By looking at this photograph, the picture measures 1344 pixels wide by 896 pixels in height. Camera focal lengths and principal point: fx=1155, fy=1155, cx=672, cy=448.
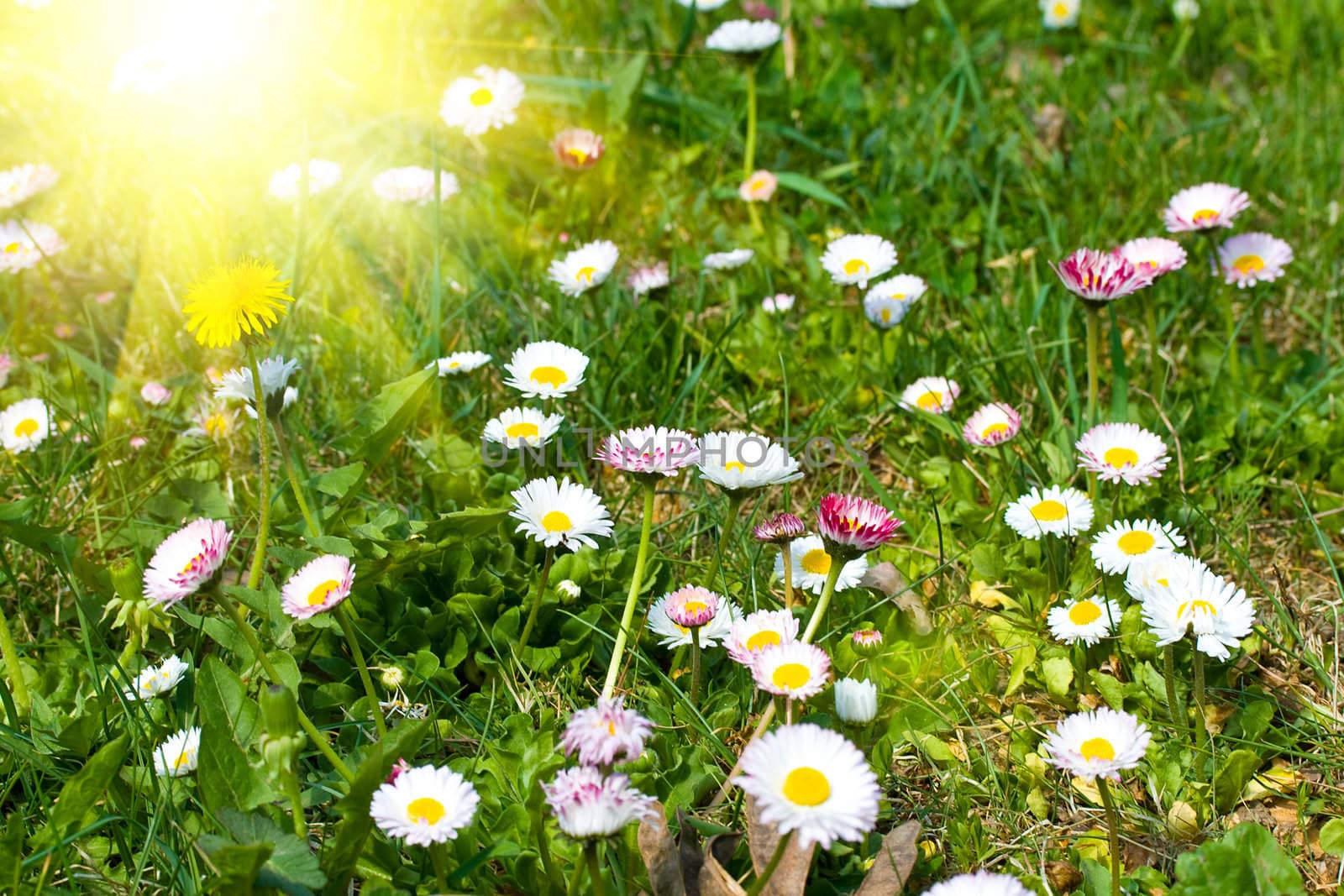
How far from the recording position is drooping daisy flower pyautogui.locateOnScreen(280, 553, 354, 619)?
4.96ft

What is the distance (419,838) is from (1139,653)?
3.72 feet

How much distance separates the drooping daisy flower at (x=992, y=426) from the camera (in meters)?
2.08

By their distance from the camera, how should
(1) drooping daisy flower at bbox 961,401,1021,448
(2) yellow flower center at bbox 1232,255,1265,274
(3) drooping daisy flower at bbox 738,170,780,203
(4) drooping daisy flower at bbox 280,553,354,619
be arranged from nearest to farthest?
(4) drooping daisy flower at bbox 280,553,354,619 → (1) drooping daisy flower at bbox 961,401,1021,448 → (2) yellow flower center at bbox 1232,255,1265,274 → (3) drooping daisy flower at bbox 738,170,780,203

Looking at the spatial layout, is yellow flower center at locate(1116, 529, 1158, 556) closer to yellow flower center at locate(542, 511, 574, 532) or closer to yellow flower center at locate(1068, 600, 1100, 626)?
yellow flower center at locate(1068, 600, 1100, 626)

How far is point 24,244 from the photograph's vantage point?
9.02ft

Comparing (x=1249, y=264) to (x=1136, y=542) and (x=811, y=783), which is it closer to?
(x=1136, y=542)

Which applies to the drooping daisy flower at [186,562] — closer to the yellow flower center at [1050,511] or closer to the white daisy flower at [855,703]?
the white daisy flower at [855,703]

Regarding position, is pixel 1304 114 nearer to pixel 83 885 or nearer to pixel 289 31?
pixel 289 31

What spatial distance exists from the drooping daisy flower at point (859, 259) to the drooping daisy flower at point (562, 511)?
923mm

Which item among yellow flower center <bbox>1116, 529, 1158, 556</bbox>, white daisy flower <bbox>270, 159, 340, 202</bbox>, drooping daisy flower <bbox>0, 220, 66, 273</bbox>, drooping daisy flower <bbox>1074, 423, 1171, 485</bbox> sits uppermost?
white daisy flower <bbox>270, 159, 340, 202</bbox>

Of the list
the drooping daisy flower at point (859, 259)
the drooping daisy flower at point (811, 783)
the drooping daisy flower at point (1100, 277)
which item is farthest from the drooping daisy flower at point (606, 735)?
the drooping daisy flower at point (859, 259)

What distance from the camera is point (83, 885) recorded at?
56.6 inches

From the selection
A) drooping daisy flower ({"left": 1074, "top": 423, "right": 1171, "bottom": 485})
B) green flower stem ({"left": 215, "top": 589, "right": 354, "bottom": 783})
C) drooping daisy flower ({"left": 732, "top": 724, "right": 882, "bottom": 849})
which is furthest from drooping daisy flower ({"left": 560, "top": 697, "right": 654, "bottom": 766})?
drooping daisy flower ({"left": 1074, "top": 423, "right": 1171, "bottom": 485})

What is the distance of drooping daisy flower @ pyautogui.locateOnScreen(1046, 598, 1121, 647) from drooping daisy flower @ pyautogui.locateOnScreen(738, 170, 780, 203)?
4.79 ft
